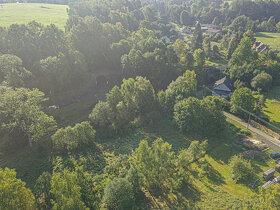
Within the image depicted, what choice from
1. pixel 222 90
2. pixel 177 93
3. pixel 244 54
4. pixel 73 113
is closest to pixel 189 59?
pixel 222 90

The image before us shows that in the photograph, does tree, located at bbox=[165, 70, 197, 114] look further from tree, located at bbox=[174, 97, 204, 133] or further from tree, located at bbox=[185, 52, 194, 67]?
tree, located at bbox=[185, 52, 194, 67]

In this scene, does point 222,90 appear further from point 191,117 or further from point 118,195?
point 118,195

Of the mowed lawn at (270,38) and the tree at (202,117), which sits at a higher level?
the mowed lawn at (270,38)

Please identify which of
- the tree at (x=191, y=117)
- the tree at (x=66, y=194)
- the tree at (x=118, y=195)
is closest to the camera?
the tree at (x=66, y=194)

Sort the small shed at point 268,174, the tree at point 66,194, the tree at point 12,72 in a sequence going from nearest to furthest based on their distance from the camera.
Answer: the tree at point 66,194 → the small shed at point 268,174 → the tree at point 12,72

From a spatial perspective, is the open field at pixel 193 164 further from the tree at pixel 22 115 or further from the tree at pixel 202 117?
the tree at pixel 22 115

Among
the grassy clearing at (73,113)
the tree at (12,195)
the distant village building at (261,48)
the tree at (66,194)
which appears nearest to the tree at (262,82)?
the distant village building at (261,48)

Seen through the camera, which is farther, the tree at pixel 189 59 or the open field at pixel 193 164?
the tree at pixel 189 59
